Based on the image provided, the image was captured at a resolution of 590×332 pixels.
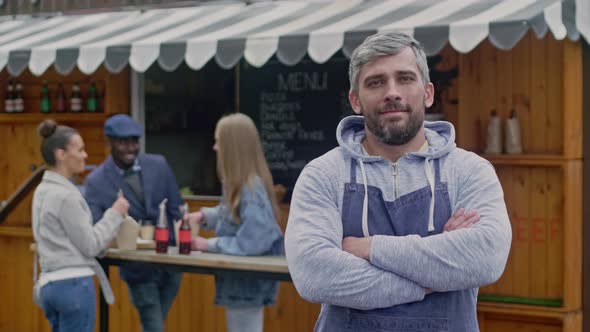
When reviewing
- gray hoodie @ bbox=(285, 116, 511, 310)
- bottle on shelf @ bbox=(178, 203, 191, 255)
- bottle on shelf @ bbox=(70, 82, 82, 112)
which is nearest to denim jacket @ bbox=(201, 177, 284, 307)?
bottle on shelf @ bbox=(178, 203, 191, 255)

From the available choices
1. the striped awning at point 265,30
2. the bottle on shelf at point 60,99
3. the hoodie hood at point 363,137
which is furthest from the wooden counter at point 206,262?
the hoodie hood at point 363,137

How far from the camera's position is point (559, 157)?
643 centimetres

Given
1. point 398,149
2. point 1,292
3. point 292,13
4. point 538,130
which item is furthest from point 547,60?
point 1,292

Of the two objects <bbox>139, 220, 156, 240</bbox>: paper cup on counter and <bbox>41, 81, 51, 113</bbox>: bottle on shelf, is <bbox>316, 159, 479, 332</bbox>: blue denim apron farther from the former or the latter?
<bbox>41, 81, 51, 113</bbox>: bottle on shelf

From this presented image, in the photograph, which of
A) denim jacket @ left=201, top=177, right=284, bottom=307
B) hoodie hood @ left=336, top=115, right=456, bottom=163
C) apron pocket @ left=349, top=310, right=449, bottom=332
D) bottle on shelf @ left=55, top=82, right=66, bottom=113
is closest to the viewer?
apron pocket @ left=349, top=310, right=449, bottom=332

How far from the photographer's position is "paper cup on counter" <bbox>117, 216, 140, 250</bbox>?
6512mm

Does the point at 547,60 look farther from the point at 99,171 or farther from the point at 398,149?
the point at 398,149

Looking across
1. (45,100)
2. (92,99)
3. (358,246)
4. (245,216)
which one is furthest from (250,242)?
(45,100)

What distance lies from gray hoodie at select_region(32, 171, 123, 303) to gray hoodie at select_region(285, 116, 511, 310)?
329cm

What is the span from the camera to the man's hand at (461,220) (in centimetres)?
275

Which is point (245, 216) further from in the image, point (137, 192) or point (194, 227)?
point (137, 192)

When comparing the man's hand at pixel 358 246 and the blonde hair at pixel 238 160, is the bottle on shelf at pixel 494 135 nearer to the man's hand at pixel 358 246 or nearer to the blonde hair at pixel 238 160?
the blonde hair at pixel 238 160

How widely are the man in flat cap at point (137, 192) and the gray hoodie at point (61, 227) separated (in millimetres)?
589

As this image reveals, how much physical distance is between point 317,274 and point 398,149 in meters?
0.41
